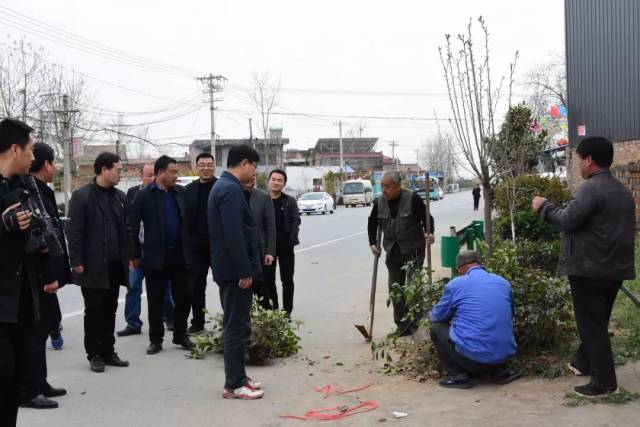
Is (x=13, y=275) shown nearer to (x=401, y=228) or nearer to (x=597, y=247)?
(x=597, y=247)

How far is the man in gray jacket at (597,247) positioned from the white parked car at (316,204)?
→ 3613 cm

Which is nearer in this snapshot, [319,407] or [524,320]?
[319,407]

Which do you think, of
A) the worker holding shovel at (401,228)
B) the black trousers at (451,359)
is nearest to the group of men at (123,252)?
the worker holding shovel at (401,228)

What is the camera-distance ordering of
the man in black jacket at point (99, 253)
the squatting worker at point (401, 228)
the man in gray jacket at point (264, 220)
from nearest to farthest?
the man in black jacket at point (99, 253) < the squatting worker at point (401, 228) < the man in gray jacket at point (264, 220)

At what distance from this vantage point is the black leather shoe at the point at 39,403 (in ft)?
17.9

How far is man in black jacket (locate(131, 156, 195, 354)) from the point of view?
23.7 ft

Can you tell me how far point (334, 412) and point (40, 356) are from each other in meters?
2.43

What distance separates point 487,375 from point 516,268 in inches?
48.6

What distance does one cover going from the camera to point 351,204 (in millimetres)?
54000

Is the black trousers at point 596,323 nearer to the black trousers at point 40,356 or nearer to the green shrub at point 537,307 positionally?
the green shrub at point 537,307

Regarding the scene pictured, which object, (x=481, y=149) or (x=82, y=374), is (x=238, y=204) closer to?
(x=82, y=374)

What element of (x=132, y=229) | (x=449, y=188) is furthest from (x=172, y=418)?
(x=449, y=188)

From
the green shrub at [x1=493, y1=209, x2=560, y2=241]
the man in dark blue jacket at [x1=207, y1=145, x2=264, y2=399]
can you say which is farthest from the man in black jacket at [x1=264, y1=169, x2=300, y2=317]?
the green shrub at [x1=493, y1=209, x2=560, y2=241]

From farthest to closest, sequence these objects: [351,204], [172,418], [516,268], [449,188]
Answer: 1. [449,188]
2. [351,204]
3. [516,268]
4. [172,418]
